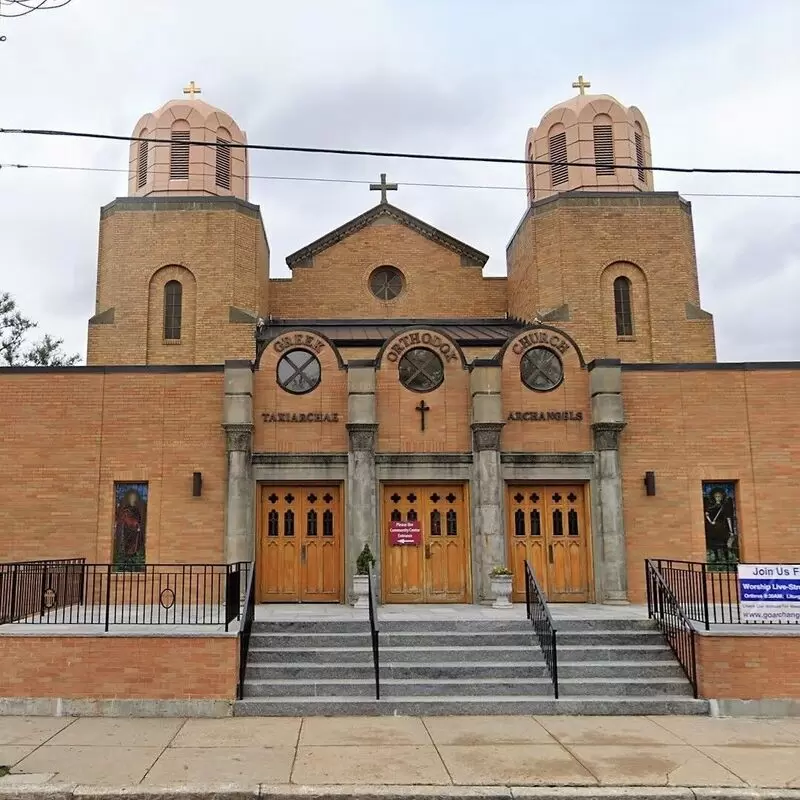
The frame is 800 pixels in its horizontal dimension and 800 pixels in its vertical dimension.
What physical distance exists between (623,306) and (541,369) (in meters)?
7.30

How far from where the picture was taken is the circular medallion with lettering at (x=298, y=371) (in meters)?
15.5

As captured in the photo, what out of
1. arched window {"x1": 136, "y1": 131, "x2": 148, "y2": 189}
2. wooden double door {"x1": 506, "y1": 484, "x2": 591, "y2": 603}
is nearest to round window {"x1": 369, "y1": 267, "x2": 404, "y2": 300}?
arched window {"x1": 136, "y1": 131, "x2": 148, "y2": 189}

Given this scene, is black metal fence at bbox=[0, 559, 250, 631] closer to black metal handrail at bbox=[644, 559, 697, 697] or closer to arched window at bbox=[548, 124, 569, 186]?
black metal handrail at bbox=[644, 559, 697, 697]

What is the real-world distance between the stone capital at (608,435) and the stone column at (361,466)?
4338 millimetres

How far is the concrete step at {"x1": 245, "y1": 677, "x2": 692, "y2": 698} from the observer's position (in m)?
10.4

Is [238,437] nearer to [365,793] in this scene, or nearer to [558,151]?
[365,793]

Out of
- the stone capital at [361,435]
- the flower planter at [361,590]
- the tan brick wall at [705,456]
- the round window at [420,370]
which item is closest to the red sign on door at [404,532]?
the flower planter at [361,590]

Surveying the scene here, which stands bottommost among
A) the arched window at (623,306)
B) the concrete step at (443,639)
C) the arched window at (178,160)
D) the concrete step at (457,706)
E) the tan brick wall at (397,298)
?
the concrete step at (457,706)

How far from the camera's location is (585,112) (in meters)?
23.3

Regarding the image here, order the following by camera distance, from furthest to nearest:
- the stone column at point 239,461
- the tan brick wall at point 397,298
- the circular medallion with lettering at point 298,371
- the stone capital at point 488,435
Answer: the tan brick wall at point 397,298
the circular medallion with lettering at point 298,371
the stone capital at point 488,435
the stone column at point 239,461

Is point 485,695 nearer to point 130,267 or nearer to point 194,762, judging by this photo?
point 194,762

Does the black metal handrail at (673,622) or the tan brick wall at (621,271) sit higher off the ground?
the tan brick wall at (621,271)

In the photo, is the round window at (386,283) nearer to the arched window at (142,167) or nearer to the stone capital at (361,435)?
the arched window at (142,167)

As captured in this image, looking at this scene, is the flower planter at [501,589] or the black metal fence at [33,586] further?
the flower planter at [501,589]
